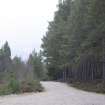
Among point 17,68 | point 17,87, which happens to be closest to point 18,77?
point 17,68

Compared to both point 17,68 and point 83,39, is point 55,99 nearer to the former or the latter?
point 83,39

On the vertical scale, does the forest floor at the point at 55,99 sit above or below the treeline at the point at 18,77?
below

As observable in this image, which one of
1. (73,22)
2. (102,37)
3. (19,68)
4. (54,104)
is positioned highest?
(73,22)

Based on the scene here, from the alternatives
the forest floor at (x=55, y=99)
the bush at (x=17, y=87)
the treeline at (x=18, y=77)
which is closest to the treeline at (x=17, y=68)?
the treeline at (x=18, y=77)

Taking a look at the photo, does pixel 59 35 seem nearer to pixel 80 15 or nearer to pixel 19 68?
pixel 19 68

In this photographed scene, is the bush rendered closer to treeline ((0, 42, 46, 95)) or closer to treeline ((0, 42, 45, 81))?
treeline ((0, 42, 46, 95))

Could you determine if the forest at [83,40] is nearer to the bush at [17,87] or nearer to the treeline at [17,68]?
the treeline at [17,68]

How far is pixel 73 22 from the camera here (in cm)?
3453

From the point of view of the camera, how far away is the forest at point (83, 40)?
27869 millimetres

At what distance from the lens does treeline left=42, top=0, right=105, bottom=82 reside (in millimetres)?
27750

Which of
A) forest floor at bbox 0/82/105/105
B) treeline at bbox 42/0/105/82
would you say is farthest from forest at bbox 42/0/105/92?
forest floor at bbox 0/82/105/105

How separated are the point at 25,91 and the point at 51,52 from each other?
1176 inches

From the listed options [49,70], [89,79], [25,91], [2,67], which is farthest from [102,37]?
[49,70]

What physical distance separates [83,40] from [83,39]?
303mm
